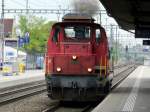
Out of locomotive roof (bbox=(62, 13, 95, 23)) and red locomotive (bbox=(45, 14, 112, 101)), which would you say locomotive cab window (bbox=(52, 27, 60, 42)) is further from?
locomotive roof (bbox=(62, 13, 95, 23))

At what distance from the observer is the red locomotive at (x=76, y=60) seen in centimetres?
2073

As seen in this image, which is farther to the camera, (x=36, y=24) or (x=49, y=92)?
(x=36, y=24)

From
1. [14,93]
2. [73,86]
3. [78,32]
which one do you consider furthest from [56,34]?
[14,93]

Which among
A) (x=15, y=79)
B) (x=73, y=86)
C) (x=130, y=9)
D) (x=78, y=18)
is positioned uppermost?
(x=130, y=9)

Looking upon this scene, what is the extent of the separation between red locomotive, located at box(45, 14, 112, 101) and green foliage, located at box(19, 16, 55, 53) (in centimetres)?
6279

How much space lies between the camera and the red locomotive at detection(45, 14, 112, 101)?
2073 cm

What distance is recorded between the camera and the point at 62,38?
22.3 m

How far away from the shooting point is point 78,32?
2214cm

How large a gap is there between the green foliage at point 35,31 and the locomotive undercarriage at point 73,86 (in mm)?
64143

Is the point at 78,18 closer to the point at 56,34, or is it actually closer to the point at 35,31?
the point at 56,34

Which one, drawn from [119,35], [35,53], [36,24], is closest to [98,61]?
[35,53]

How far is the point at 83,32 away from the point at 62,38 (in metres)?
0.94

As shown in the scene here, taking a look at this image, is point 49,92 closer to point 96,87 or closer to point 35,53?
point 96,87

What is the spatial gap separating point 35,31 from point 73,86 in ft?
229
